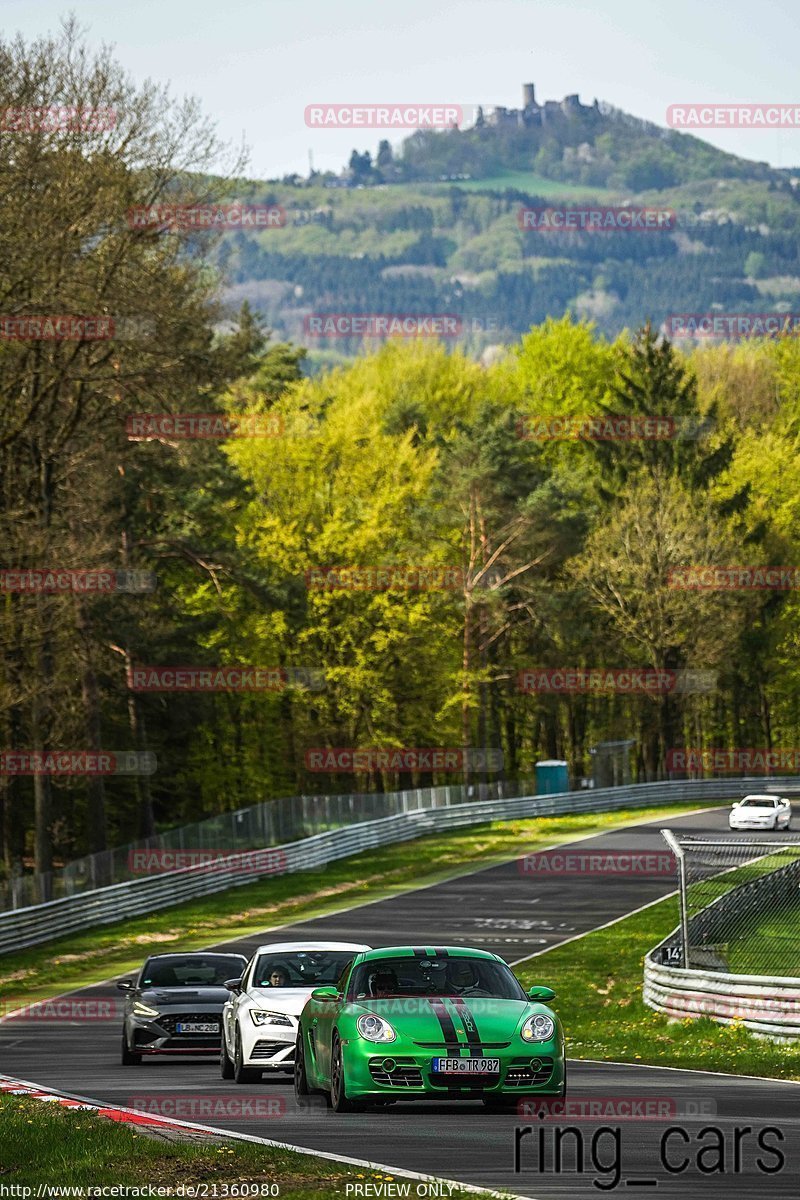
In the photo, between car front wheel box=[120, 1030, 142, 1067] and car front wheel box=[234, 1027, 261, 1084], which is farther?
car front wheel box=[120, 1030, 142, 1067]

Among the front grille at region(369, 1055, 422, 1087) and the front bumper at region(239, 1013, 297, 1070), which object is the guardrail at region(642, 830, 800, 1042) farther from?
the front grille at region(369, 1055, 422, 1087)

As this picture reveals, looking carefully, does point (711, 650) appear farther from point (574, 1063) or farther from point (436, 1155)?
point (436, 1155)

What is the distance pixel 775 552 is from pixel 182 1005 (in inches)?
2684

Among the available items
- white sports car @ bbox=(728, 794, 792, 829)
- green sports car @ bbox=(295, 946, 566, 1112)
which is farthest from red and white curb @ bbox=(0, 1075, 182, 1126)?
white sports car @ bbox=(728, 794, 792, 829)

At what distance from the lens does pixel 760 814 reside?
56219 millimetres

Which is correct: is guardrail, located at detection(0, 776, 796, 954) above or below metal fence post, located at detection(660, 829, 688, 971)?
below

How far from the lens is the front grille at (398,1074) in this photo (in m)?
13.2

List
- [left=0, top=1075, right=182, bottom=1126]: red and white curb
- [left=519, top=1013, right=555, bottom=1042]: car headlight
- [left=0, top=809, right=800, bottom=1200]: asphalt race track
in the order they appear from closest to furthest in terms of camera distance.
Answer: [left=0, top=809, right=800, bottom=1200]: asphalt race track
[left=519, top=1013, right=555, bottom=1042]: car headlight
[left=0, top=1075, right=182, bottom=1126]: red and white curb

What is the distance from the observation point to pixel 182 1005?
843 inches

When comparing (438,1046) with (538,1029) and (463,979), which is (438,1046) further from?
(463,979)

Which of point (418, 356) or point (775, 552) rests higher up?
point (418, 356)

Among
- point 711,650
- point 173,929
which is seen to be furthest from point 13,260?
point 711,650

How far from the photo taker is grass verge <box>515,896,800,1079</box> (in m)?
20.2

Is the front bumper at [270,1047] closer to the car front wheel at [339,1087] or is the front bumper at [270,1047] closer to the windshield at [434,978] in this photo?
the windshield at [434,978]
